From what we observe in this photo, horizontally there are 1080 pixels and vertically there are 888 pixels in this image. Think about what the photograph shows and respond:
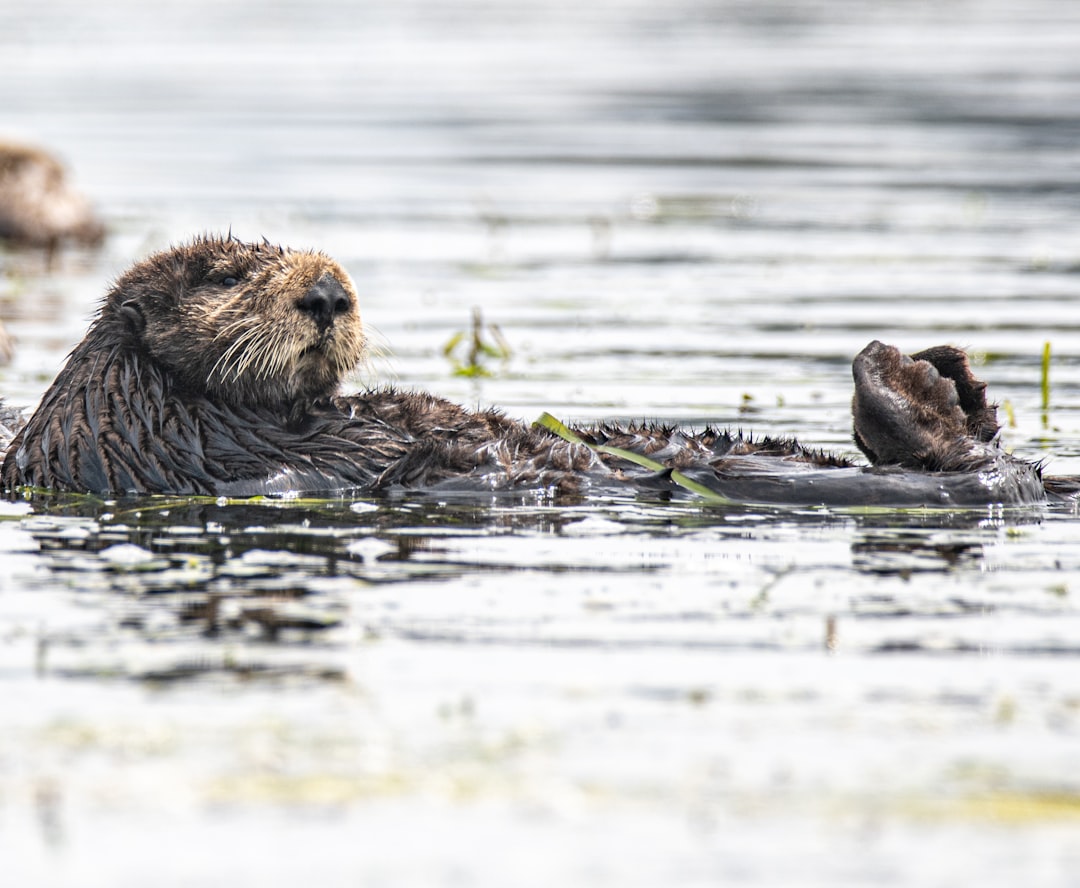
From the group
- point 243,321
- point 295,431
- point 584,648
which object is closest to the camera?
point 584,648

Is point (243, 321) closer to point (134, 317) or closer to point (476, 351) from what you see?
point (134, 317)

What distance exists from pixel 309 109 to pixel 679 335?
1441cm

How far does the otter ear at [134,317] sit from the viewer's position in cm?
554

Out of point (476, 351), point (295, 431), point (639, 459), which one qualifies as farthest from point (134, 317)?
point (476, 351)

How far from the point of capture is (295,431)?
18.4ft

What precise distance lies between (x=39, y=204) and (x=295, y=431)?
9360mm

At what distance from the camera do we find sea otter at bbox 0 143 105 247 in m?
14.0

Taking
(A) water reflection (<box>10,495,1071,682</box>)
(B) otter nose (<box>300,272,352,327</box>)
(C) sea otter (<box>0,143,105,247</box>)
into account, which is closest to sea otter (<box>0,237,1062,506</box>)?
(B) otter nose (<box>300,272,352,327</box>)

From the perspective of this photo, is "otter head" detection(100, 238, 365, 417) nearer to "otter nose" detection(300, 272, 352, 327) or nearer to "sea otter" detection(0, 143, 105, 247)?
"otter nose" detection(300, 272, 352, 327)

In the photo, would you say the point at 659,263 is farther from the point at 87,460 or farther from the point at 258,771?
the point at 258,771

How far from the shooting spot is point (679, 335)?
31.3ft

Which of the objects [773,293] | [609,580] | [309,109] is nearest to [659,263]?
[773,293]

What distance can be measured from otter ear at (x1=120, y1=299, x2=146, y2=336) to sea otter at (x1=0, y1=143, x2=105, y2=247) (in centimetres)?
861

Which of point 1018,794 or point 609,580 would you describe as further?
point 609,580
